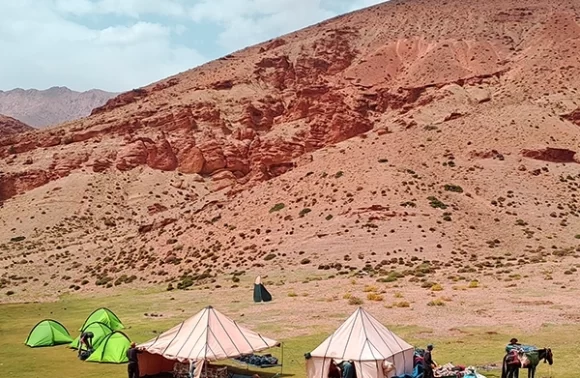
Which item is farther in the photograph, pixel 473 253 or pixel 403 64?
pixel 403 64

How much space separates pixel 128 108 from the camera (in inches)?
4515

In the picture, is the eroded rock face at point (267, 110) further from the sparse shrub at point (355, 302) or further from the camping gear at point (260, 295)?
the sparse shrub at point (355, 302)

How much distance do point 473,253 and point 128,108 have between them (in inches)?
3094

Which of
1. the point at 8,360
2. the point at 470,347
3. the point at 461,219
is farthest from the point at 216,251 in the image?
the point at 470,347

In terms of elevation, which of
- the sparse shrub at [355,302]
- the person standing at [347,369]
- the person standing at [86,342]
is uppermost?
the sparse shrub at [355,302]

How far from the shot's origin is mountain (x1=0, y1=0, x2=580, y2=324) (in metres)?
49.5

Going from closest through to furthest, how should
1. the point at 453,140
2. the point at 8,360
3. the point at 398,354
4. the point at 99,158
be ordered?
the point at 398,354 → the point at 8,360 → the point at 453,140 → the point at 99,158

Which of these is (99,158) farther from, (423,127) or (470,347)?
(470,347)

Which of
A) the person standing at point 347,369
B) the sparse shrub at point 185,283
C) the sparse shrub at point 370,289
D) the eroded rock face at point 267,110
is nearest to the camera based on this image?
the person standing at point 347,369

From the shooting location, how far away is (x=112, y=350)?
2455 cm

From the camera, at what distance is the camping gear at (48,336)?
28469mm

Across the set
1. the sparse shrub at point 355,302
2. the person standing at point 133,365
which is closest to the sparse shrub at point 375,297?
the sparse shrub at point 355,302

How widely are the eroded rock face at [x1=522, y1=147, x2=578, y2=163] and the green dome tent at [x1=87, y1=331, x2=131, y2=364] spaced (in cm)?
5305

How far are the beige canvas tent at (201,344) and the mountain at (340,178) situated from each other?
12.2 meters
